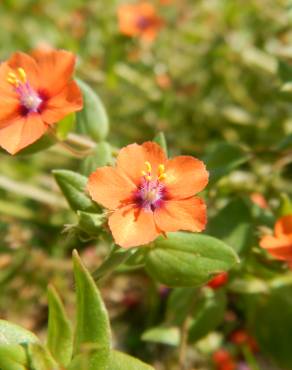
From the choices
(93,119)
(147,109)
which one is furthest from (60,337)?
(147,109)

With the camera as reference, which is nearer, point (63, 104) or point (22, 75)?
point (63, 104)

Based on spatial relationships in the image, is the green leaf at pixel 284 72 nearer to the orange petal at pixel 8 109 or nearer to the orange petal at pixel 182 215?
the orange petal at pixel 182 215

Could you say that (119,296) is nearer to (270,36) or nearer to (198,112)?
(198,112)

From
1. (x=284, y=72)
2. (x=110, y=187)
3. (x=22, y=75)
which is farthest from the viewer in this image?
(x=284, y=72)

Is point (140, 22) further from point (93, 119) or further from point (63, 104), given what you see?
point (63, 104)

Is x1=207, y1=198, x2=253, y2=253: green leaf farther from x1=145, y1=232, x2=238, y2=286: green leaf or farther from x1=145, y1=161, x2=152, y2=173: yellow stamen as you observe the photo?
x1=145, y1=161, x2=152, y2=173: yellow stamen

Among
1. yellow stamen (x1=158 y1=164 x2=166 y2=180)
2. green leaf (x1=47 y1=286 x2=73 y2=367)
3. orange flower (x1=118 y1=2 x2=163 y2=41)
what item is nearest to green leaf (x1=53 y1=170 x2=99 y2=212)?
yellow stamen (x1=158 y1=164 x2=166 y2=180)
